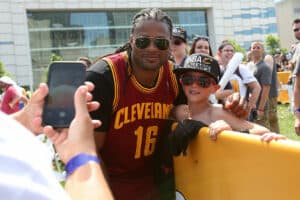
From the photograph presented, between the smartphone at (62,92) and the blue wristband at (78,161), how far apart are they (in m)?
0.21

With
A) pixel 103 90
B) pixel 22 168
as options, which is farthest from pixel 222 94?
pixel 22 168

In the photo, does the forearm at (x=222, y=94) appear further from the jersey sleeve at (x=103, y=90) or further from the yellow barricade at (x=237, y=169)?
the jersey sleeve at (x=103, y=90)

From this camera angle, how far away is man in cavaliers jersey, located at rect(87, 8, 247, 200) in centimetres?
244

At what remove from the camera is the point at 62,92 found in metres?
1.43

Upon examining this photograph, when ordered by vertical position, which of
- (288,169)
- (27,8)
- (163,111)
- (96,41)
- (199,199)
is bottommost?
(199,199)

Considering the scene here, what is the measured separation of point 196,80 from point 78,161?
1796 millimetres

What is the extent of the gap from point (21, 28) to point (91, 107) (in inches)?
2207

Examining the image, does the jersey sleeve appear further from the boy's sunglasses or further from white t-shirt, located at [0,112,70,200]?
white t-shirt, located at [0,112,70,200]

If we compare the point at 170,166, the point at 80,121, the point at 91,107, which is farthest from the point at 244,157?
the point at 80,121

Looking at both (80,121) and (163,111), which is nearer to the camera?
(80,121)

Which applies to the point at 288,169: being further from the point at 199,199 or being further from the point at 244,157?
the point at 199,199

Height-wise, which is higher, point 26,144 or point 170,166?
point 26,144

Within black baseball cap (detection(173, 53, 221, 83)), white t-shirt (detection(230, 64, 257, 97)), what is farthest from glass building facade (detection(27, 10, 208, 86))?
black baseball cap (detection(173, 53, 221, 83))

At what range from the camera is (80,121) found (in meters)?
1.23
